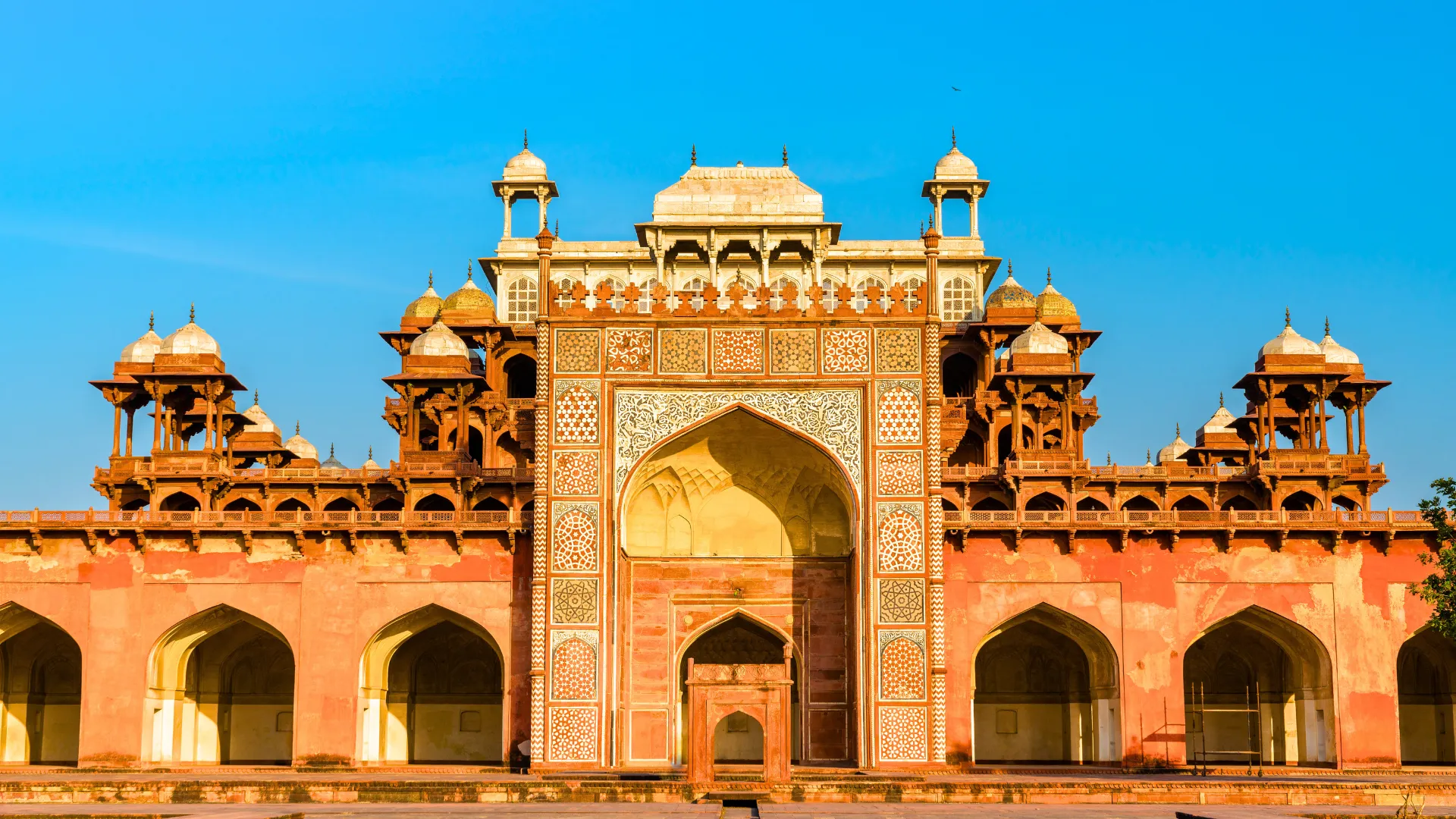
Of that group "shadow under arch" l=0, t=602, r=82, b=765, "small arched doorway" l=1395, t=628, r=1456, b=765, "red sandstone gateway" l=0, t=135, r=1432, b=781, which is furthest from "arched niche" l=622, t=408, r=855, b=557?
"small arched doorway" l=1395, t=628, r=1456, b=765

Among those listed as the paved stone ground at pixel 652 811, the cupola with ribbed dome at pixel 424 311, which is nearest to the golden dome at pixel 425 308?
the cupola with ribbed dome at pixel 424 311

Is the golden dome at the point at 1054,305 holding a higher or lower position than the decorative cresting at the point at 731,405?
higher

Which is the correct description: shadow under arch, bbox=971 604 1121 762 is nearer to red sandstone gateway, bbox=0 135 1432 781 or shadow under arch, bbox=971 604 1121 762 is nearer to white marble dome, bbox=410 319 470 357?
red sandstone gateway, bbox=0 135 1432 781

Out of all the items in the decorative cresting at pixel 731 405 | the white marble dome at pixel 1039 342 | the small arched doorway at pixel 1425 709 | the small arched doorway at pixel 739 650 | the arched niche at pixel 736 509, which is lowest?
the small arched doorway at pixel 1425 709

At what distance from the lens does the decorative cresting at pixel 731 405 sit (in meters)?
25.6

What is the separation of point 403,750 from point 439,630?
2.07 metres

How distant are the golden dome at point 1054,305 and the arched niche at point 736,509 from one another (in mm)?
10534

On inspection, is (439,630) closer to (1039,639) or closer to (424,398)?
(424,398)

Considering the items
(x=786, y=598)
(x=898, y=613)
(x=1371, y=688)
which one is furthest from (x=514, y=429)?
(x=1371, y=688)

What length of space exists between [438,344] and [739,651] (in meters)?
9.34

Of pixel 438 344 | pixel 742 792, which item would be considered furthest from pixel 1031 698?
pixel 438 344

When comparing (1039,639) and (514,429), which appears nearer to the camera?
(1039,639)

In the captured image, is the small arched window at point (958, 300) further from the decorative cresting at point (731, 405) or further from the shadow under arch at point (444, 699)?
the shadow under arch at point (444, 699)

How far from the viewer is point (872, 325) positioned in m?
25.8
